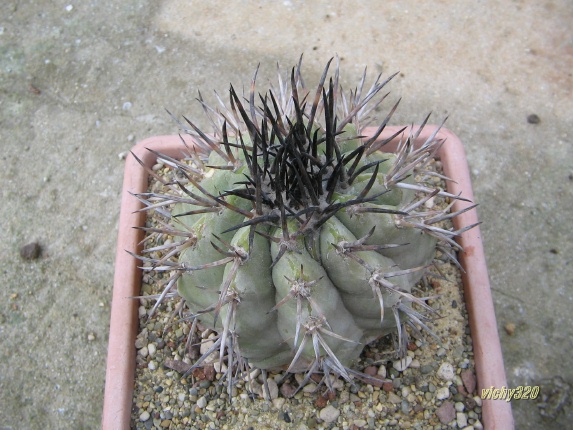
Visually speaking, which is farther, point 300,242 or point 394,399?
point 394,399

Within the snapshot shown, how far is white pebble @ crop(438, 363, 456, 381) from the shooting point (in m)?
1.39

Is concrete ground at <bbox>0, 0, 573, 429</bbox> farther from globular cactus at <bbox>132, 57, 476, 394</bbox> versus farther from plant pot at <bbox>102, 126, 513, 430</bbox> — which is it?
globular cactus at <bbox>132, 57, 476, 394</bbox>

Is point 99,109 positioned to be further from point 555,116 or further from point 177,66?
point 555,116

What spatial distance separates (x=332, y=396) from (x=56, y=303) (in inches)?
42.3

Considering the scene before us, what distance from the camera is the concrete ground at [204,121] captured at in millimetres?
1820

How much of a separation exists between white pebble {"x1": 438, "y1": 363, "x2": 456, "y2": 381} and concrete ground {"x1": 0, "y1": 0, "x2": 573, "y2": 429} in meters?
0.46

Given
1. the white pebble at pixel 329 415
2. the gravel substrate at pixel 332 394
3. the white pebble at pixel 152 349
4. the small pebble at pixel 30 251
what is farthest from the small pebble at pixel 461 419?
the small pebble at pixel 30 251

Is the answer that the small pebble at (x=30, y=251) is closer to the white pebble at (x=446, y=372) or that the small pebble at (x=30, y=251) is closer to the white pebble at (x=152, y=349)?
the white pebble at (x=152, y=349)

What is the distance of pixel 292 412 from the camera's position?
4.41 feet

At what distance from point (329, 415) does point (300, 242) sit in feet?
1.78

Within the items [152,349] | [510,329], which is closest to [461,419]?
[510,329]

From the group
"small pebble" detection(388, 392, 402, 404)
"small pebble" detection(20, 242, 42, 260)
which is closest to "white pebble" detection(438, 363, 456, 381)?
"small pebble" detection(388, 392, 402, 404)

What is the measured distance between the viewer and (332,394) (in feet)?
4.34

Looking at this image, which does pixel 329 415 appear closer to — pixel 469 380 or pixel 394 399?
pixel 394 399
